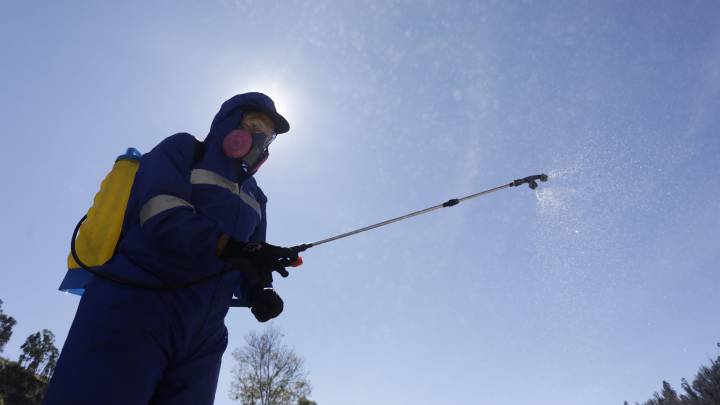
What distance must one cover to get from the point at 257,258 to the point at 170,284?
1.85 ft

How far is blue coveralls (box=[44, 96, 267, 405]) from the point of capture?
2.14m

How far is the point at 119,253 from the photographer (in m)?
2.65

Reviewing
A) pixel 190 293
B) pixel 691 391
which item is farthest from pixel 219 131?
pixel 691 391

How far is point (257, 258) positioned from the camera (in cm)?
279

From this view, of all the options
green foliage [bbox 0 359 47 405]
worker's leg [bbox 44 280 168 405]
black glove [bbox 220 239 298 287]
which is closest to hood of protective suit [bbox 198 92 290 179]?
black glove [bbox 220 239 298 287]

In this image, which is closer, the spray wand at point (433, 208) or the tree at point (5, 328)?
the spray wand at point (433, 208)

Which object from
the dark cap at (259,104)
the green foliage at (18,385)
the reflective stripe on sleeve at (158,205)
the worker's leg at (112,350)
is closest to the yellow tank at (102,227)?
the reflective stripe on sleeve at (158,205)

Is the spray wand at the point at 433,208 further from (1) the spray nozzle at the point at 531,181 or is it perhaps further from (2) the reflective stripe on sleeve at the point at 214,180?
(2) the reflective stripe on sleeve at the point at 214,180

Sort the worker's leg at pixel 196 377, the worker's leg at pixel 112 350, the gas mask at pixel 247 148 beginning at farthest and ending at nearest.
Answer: the gas mask at pixel 247 148
the worker's leg at pixel 196 377
the worker's leg at pixel 112 350

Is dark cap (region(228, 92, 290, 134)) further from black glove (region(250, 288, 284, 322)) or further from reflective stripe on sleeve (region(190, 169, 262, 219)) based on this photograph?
black glove (region(250, 288, 284, 322))

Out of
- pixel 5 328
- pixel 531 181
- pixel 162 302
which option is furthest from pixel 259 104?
pixel 5 328

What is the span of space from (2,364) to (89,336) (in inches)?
2022

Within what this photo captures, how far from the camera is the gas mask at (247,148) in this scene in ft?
11.9

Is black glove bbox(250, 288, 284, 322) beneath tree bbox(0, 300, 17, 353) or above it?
beneath
